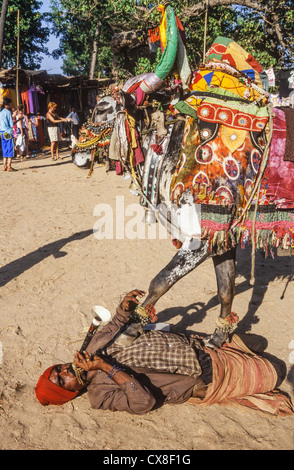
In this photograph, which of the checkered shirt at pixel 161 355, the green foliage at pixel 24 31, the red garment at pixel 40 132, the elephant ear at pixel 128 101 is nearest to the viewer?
the checkered shirt at pixel 161 355

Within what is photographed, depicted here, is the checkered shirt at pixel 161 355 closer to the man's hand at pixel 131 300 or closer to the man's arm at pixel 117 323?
the man's arm at pixel 117 323

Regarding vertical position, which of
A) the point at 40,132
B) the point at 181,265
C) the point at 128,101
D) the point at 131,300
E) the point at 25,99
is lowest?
the point at 131,300

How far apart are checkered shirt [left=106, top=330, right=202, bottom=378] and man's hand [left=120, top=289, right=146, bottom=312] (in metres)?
0.30

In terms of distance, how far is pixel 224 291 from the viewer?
335cm

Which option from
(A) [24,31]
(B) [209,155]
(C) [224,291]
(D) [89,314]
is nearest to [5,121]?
(D) [89,314]

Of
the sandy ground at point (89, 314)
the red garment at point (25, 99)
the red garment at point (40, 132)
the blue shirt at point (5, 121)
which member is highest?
the red garment at point (25, 99)

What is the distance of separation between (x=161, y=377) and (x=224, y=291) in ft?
2.94

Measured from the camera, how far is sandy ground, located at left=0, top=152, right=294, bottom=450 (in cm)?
263

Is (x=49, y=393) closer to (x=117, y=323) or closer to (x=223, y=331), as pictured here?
(x=117, y=323)

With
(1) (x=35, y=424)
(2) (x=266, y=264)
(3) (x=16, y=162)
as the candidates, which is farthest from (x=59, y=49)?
(1) (x=35, y=424)

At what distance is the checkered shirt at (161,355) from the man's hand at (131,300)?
0.30 meters

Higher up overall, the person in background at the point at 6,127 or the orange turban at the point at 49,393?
the person in background at the point at 6,127

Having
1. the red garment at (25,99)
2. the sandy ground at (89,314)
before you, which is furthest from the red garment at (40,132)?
the sandy ground at (89,314)

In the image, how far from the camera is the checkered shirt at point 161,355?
9.71 feet
